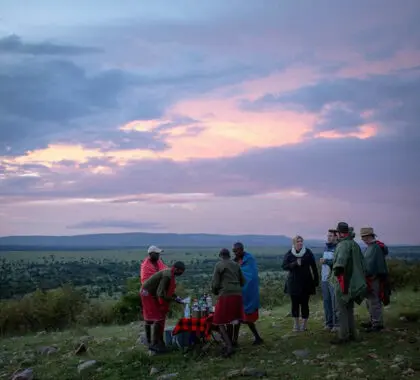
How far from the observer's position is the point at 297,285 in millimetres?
13711

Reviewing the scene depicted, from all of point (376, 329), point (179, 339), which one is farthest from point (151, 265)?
point (376, 329)

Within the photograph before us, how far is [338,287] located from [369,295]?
1028 mm

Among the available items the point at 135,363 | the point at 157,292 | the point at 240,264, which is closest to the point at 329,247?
the point at 240,264

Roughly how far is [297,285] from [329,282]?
0.78 metres

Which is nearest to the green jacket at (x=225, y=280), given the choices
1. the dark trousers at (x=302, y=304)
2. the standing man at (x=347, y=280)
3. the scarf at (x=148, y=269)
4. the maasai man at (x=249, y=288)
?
the maasai man at (x=249, y=288)

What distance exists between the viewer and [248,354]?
12.4 m

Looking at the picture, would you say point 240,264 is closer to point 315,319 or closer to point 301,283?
point 301,283

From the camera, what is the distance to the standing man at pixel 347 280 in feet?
40.2

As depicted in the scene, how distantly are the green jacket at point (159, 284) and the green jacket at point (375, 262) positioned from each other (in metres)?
4.39

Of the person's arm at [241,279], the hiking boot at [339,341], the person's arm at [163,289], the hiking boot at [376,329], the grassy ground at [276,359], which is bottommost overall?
the grassy ground at [276,359]

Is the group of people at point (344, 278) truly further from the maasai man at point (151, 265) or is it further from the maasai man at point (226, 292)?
the maasai man at point (151, 265)

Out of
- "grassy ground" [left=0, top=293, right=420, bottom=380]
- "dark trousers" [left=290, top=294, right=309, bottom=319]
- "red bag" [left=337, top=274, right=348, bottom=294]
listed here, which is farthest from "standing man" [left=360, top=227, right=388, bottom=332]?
"dark trousers" [left=290, top=294, right=309, bottom=319]

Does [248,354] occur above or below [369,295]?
below

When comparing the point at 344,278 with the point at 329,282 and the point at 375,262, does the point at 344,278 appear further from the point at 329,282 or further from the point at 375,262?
the point at 375,262
